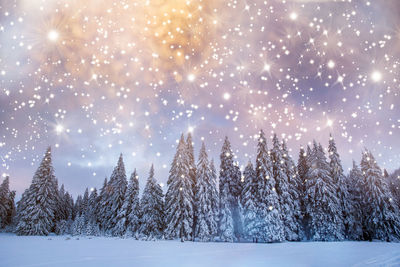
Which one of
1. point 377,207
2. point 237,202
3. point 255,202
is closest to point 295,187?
point 255,202

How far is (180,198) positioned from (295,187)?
1724cm

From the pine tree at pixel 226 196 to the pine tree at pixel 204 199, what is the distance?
4.37ft

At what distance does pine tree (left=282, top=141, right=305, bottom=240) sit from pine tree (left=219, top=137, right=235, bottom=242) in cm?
845

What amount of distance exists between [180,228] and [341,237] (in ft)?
66.8

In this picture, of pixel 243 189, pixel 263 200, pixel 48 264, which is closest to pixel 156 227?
pixel 243 189

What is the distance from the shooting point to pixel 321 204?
29719mm

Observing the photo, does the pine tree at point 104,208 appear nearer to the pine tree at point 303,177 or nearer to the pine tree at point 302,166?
the pine tree at point 303,177

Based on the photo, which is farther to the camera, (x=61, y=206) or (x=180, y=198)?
(x=61, y=206)

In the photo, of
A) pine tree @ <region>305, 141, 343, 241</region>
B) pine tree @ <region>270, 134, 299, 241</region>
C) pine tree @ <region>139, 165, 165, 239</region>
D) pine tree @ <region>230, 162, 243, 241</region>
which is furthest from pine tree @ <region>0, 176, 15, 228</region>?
pine tree @ <region>305, 141, 343, 241</region>

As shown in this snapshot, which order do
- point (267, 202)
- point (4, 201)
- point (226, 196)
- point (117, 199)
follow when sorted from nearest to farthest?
point (267, 202) → point (226, 196) → point (117, 199) → point (4, 201)

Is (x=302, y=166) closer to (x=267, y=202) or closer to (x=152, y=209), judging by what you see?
(x=267, y=202)

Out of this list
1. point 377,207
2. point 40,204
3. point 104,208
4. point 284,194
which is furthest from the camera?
point 104,208

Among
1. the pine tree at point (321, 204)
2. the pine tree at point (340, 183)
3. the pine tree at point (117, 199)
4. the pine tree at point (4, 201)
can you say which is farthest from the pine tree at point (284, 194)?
the pine tree at point (4, 201)

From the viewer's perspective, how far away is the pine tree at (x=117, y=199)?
3592 centimetres
